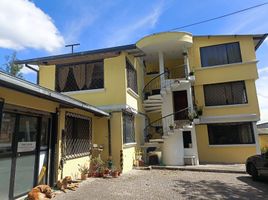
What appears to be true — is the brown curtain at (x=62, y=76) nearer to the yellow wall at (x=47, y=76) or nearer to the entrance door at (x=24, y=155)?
the yellow wall at (x=47, y=76)

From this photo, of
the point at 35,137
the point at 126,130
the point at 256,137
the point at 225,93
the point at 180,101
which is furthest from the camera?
the point at 180,101

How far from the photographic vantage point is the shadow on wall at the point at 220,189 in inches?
262

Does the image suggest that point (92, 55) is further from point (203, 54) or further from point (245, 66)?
point (245, 66)

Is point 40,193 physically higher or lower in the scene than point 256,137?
lower

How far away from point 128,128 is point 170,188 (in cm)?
513

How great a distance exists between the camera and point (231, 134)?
1484 centimetres

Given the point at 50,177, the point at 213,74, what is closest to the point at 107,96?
the point at 50,177

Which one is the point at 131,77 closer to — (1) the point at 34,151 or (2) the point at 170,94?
(2) the point at 170,94

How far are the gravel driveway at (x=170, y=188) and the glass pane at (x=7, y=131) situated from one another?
2084 mm

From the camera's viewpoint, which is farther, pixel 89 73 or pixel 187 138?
pixel 187 138

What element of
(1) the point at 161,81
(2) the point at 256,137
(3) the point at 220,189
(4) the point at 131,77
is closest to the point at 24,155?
(3) the point at 220,189

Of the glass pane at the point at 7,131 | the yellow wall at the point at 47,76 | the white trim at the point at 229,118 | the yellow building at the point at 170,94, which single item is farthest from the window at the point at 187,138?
the glass pane at the point at 7,131

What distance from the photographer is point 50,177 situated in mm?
7336

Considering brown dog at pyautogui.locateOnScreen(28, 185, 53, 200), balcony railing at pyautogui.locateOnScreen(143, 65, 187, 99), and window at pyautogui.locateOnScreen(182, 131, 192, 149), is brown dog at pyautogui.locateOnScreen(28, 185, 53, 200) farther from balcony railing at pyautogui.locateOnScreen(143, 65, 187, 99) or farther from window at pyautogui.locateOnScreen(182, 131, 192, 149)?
balcony railing at pyautogui.locateOnScreen(143, 65, 187, 99)
